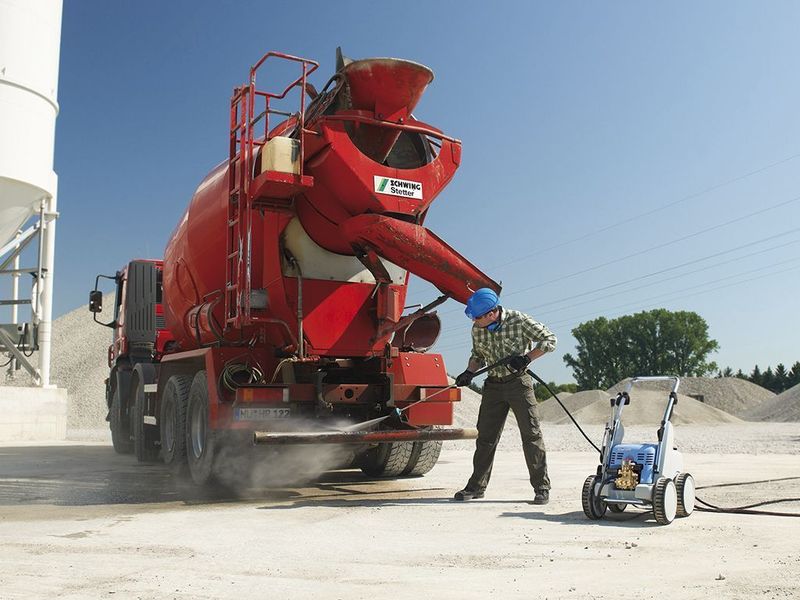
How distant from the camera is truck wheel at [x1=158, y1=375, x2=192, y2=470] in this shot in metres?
8.80

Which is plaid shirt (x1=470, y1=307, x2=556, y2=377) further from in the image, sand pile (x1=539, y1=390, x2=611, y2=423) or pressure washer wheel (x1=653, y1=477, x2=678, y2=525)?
sand pile (x1=539, y1=390, x2=611, y2=423)

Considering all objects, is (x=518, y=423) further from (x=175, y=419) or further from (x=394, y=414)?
(x=175, y=419)

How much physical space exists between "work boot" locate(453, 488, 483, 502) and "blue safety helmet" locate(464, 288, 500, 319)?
1612 millimetres

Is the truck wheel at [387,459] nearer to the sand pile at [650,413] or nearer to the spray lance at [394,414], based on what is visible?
the spray lance at [394,414]

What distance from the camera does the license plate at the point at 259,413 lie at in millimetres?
7527

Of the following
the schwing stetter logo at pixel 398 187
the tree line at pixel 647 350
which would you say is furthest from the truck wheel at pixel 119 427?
the tree line at pixel 647 350

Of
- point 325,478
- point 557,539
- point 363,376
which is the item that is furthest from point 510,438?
point 557,539

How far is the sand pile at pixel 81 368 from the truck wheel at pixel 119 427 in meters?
12.2

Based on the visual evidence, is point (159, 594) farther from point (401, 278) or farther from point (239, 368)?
point (401, 278)

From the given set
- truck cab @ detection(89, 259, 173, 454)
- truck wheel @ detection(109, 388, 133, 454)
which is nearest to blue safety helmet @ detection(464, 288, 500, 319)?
truck cab @ detection(89, 259, 173, 454)

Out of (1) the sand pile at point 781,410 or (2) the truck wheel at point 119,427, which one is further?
(1) the sand pile at point 781,410

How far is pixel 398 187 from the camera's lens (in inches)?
309

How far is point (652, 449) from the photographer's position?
6043mm

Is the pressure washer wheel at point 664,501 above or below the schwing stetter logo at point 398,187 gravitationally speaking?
below
